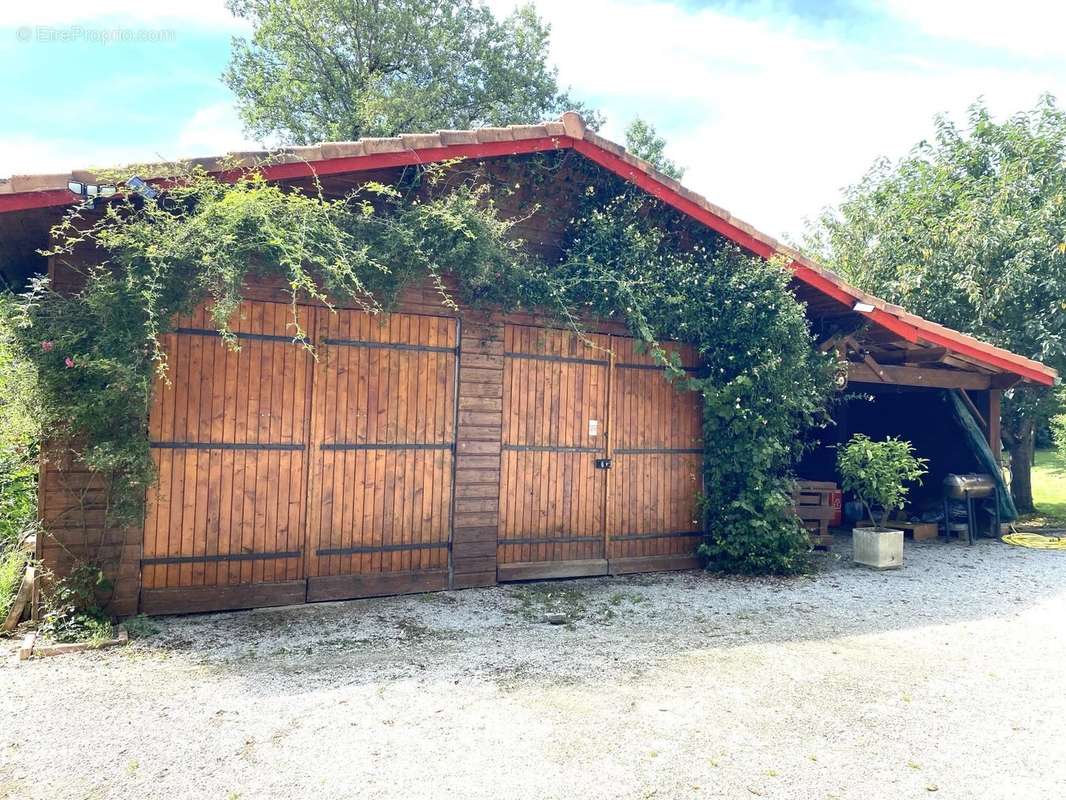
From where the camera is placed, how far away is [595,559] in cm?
655

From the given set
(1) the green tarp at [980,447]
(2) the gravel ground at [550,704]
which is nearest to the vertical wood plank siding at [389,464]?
(2) the gravel ground at [550,704]

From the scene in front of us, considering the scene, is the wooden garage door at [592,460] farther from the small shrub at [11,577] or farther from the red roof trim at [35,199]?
the small shrub at [11,577]

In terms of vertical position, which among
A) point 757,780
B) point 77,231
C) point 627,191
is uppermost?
point 627,191

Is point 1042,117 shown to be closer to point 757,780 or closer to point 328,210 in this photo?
point 328,210

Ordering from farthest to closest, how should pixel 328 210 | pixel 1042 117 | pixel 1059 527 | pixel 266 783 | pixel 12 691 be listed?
pixel 1042 117
pixel 1059 527
pixel 328 210
pixel 12 691
pixel 266 783

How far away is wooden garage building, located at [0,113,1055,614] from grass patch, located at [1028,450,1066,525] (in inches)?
259

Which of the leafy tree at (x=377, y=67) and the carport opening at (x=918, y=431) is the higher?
the leafy tree at (x=377, y=67)

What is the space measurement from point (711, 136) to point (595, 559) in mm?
9233

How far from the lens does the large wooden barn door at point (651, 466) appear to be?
6.70m

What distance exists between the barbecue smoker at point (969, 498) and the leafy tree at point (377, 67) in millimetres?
13756

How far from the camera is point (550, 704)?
3666 millimetres

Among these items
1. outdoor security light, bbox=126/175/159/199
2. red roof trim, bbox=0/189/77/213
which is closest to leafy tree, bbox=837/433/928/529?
outdoor security light, bbox=126/175/159/199

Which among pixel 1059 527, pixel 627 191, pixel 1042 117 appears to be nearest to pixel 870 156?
pixel 1042 117

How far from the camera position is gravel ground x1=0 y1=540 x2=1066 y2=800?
9.53 feet
